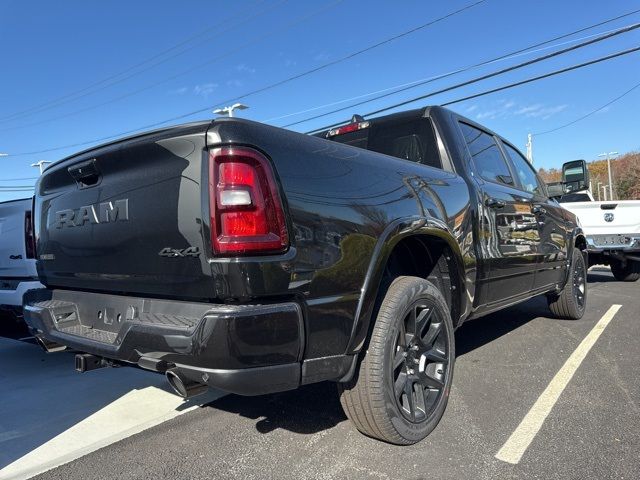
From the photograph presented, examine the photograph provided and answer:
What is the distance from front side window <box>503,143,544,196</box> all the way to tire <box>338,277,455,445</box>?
2344 mm

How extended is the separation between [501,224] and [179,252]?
2.61 metres

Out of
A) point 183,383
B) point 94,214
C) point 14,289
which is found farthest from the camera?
point 14,289

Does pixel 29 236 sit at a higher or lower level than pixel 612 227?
higher

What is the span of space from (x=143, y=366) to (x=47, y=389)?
2.25 meters

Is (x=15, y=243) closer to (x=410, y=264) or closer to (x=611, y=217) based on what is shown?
(x=410, y=264)

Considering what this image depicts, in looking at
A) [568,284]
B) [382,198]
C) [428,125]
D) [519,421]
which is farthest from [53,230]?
[568,284]

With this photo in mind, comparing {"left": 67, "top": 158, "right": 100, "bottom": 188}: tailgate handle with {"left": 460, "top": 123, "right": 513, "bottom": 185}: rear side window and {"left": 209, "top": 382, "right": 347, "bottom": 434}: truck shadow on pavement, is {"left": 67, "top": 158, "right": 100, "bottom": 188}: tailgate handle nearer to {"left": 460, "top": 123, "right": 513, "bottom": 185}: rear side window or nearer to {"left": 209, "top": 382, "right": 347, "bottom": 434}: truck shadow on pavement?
{"left": 209, "top": 382, "right": 347, "bottom": 434}: truck shadow on pavement

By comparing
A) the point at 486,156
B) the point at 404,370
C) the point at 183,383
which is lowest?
the point at 404,370

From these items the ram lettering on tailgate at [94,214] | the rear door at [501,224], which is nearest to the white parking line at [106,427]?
the ram lettering on tailgate at [94,214]

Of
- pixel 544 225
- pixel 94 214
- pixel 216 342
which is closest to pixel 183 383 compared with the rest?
pixel 216 342

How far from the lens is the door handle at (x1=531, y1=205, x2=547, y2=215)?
14.7 feet

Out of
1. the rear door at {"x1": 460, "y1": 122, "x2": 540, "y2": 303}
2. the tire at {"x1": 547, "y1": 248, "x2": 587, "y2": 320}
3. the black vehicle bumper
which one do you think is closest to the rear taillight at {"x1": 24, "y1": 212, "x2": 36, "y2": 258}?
the black vehicle bumper

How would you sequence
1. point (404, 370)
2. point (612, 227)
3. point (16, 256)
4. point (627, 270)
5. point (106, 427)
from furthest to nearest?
point (627, 270), point (612, 227), point (16, 256), point (106, 427), point (404, 370)

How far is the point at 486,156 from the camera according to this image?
4.11 m
